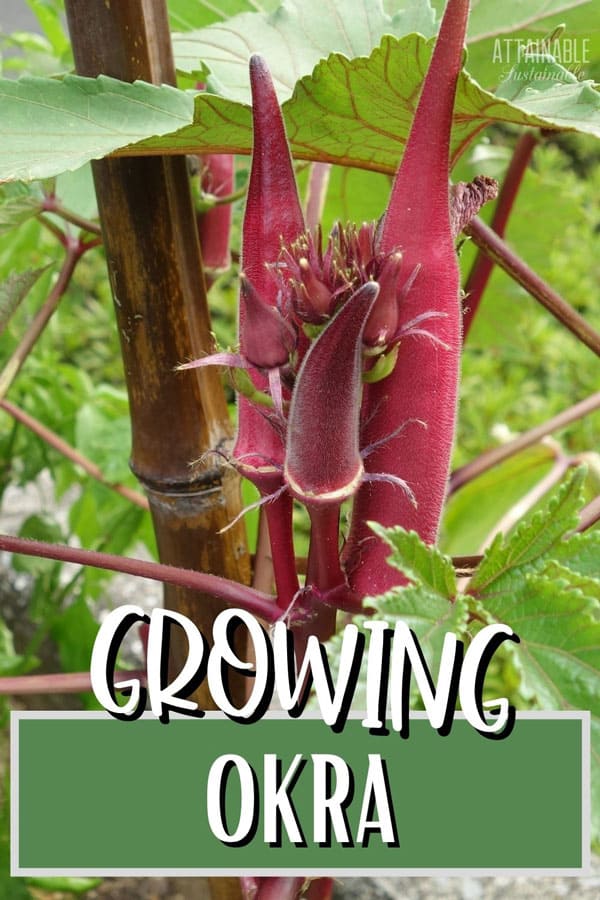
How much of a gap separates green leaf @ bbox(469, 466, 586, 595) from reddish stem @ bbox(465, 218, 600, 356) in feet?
0.51

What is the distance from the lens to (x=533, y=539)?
26cm

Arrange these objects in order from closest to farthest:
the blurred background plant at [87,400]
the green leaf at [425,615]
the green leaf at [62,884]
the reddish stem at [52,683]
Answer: the green leaf at [425,615], the reddish stem at [52,683], the blurred background plant at [87,400], the green leaf at [62,884]

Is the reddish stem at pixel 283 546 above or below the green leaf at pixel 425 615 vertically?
above

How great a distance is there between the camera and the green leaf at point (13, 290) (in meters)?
0.42

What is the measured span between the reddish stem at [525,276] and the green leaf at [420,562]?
0.17m

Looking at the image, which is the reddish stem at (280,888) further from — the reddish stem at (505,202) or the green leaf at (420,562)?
the reddish stem at (505,202)

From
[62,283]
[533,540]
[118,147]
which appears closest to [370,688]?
[533,540]

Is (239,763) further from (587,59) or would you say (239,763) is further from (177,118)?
(587,59)

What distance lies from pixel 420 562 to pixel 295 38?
0.75 feet

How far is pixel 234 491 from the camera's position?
39 centimetres

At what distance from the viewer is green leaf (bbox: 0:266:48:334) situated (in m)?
0.42

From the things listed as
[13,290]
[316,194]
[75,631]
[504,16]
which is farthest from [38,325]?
[75,631]

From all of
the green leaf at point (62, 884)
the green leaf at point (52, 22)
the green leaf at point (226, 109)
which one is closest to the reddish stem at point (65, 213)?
the green leaf at point (226, 109)

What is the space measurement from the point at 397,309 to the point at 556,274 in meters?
1.40
